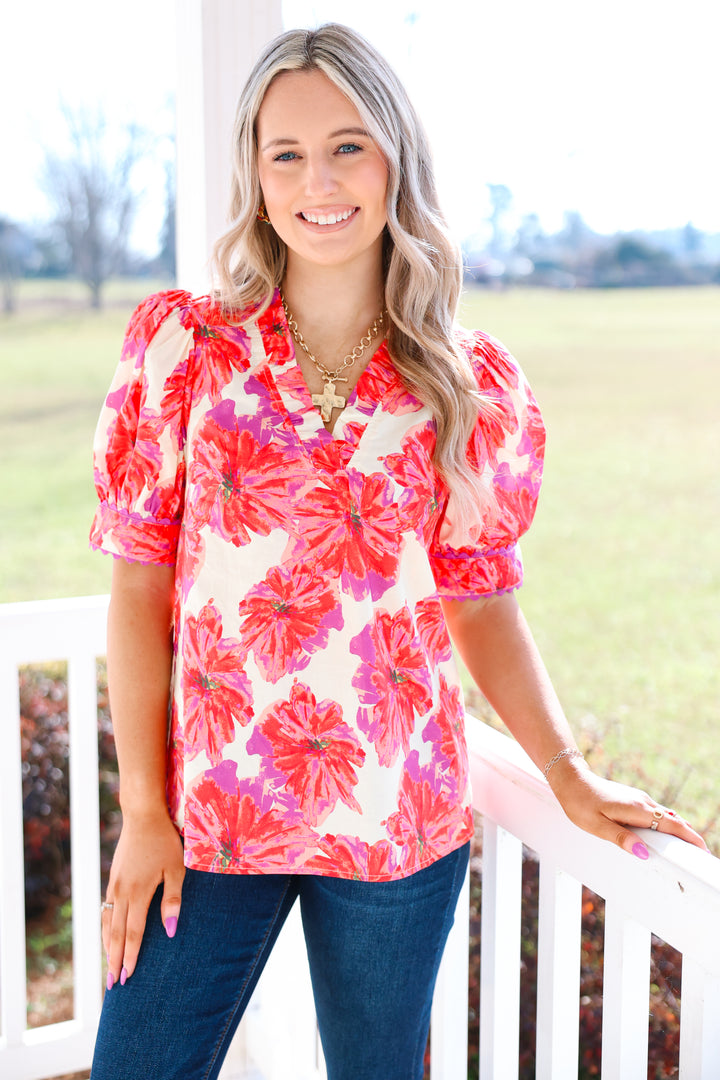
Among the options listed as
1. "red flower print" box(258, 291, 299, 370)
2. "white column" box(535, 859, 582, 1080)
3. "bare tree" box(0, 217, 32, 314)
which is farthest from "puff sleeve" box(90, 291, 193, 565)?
"bare tree" box(0, 217, 32, 314)

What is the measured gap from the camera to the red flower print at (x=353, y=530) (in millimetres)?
1415

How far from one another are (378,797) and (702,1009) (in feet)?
1.51

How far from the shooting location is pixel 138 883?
1425 millimetres

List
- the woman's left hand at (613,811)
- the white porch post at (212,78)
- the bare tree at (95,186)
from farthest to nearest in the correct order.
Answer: the bare tree at (95,186) → the white porch post at (212,78) → the woman's left hand at (613,811)

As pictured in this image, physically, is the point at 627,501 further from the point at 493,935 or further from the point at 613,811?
the point at 613,811

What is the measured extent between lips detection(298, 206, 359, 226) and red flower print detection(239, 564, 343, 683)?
466 mm

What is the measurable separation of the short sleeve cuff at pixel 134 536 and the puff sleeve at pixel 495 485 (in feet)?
1.32

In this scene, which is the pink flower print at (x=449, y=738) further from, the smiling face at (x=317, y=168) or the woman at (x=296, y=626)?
the smiling face at (x=317, y=168)

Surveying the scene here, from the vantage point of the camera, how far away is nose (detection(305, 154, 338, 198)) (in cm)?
144

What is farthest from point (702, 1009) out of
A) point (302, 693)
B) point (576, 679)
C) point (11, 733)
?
point (576, 679)

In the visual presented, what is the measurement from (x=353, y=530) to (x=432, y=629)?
199mm

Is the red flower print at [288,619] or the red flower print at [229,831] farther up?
the red flower print at [288,619]

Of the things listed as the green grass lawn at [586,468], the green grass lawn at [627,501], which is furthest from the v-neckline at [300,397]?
the green grass lawn at [586,468]

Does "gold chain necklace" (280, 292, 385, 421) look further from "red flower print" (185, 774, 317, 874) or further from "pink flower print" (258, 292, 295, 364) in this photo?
"red flower print" (185, 774, 317, 874)
